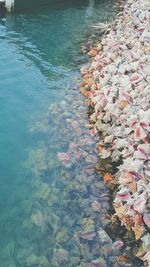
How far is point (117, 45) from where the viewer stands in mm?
14969

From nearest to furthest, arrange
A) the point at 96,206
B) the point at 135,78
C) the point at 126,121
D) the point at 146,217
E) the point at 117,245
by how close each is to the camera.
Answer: the point at 146,217 < the point at 117,245 < the point at 96,206 < the point at 126,121 < the point at 135,78

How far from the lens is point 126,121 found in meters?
9.88

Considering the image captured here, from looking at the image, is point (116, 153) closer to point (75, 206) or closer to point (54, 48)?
point (75, 206)

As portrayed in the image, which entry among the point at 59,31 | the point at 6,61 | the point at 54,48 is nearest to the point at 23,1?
the point at 59,31

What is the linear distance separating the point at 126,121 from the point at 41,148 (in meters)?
2.60

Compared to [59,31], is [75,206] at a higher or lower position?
lower

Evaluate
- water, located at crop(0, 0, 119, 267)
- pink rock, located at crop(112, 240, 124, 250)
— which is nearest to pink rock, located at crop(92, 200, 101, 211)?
water, located at crop(0, 0, 119, 267)

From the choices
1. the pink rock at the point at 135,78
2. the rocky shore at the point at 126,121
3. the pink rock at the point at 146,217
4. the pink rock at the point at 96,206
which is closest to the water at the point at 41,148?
the pink rock at the point at 96,206

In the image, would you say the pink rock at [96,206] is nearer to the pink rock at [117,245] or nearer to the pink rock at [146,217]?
the pink rock at [117,245]

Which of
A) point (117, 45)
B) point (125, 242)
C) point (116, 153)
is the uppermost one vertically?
point (117, 45)

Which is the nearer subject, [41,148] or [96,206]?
[96,206]

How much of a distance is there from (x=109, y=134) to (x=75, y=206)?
2.78 meters

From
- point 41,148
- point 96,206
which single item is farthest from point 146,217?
point 41,148

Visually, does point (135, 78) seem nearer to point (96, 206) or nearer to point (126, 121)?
point (126, 121)
